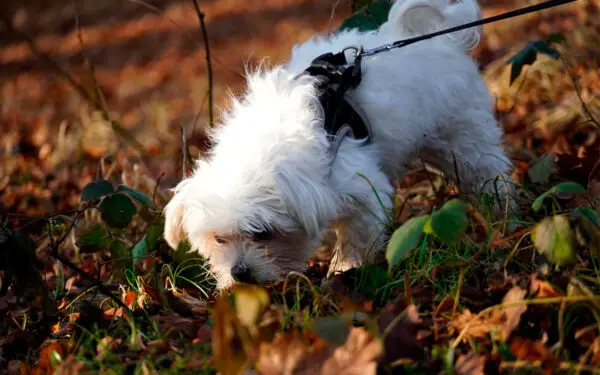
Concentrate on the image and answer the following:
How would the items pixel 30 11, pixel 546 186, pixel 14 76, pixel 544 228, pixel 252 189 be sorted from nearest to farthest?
pixel 544 228, pixel 252 189, pixel 546 186, pixel 14 76, pixel 30 11

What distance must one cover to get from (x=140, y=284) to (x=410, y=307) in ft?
4.02

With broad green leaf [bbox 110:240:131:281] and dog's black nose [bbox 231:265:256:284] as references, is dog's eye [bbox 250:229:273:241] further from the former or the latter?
broad green leaf [bbox 110:240:131:281]

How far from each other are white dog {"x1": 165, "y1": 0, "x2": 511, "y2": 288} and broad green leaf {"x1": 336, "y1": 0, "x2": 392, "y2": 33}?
0.74ft

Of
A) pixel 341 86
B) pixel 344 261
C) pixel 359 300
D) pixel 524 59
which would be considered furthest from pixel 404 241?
pixel 524 59

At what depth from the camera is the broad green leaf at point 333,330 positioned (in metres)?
1.84

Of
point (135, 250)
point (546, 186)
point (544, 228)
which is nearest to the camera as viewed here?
point (544, 228)

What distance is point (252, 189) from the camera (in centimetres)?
291

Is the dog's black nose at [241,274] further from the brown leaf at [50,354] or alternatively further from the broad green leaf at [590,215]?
the broad green leaf at [590,215]

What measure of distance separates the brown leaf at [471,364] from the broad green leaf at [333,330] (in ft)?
1.32

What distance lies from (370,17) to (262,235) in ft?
5.57

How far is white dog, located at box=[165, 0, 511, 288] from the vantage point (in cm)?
295

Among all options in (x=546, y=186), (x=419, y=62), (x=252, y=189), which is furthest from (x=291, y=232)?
(x=546, y=186)

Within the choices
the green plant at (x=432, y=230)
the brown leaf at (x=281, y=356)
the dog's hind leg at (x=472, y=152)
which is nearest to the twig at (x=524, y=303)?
the green plant at (x=432, y=230)

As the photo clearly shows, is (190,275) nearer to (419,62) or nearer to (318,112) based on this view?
(318,112)
